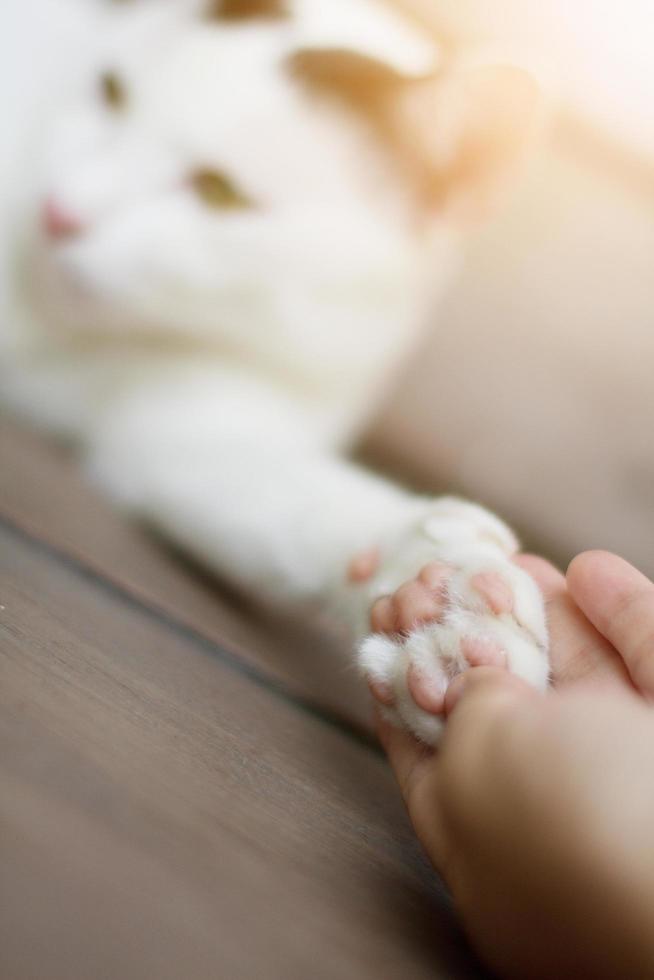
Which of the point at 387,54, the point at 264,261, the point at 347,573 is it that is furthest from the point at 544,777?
the point at 387,54

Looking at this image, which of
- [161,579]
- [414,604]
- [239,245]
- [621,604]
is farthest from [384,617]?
[239,245]

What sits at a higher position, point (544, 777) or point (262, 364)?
point (544, 777)

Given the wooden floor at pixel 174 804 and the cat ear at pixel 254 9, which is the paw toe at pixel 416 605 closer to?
the wooden floor at pixel 174 804

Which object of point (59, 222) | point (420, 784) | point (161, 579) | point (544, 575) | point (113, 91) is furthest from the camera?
point (113, 91)

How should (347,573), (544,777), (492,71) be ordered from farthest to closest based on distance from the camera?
1. (492,71)
2. (347,573)
3. (544,777)

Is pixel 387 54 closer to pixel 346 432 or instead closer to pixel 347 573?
pixel 346 432

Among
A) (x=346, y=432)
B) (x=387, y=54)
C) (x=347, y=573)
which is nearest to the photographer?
(x=347, y=573)

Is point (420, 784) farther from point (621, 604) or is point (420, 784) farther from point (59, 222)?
point (59, 222)
